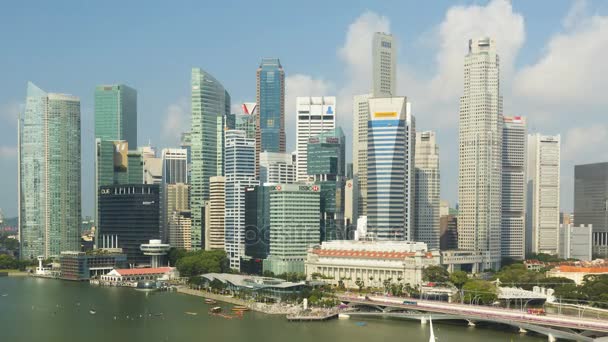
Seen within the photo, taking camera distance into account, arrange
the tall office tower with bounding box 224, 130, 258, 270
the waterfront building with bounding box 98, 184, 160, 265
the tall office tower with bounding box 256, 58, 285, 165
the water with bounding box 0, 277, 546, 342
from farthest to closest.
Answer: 1. the tall office tower with bounding box 256, 58, 285, 165
2. the waterfront building with bounding box 98, 184, 160, 265
3. the tall office tower with bounding box 224, 130, 258, 270
4. the water with bounding box 0, 277, 546, 342

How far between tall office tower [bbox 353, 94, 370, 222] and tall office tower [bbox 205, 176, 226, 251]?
65.1ft

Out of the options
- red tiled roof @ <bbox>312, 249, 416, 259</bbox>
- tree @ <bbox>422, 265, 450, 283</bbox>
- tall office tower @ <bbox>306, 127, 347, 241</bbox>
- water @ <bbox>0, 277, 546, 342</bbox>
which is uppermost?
tall office tower @ <bbox>306, 127, 347, 241</bbox>

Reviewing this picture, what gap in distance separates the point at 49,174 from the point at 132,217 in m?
22.3

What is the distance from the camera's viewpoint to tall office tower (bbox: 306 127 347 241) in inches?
3851

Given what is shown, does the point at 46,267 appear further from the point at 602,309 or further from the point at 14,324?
the point at 602,309

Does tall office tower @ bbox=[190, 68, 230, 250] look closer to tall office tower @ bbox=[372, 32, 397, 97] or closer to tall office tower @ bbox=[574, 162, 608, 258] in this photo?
tall office tower @ bbox=[372, 32, 397, 97]

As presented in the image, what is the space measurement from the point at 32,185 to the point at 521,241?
251 feet

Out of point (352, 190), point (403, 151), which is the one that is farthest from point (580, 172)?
point (403, 151)

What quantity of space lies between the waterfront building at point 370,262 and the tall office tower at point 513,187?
34.6 metres

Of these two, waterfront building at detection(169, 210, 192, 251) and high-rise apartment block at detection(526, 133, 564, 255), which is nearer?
high-rise apartment block at detection(526, 133, 564, 255)

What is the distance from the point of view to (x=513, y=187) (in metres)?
112

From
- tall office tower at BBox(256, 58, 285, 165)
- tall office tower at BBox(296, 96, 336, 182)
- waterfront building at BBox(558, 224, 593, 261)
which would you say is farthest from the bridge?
tall office tower at BBox(256, 58, 285, 165)

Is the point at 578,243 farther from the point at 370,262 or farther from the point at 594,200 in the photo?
the point at 370,262

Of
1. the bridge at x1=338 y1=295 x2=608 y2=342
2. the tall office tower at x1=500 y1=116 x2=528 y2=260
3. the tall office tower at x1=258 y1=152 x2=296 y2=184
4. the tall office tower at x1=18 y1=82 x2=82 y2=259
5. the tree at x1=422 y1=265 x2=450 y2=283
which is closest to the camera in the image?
the bridge at x1=338 y1=295 x2=608 y2=342
